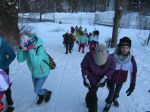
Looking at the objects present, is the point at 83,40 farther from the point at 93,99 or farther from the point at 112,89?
the point at 93,99

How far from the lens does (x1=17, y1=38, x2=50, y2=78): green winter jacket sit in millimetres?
6090

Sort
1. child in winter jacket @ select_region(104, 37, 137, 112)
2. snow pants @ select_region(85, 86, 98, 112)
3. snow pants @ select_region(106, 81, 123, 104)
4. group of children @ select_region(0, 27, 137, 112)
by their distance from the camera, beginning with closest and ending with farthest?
group of children @ select_region(0, 27, 137, 112)
snow pants @ select_region(85, 86, 98, 112)
child in winter jacket @ select_region(104, 37, 137, 112)
snow pants @ select_region(106, 81, 123, 104)

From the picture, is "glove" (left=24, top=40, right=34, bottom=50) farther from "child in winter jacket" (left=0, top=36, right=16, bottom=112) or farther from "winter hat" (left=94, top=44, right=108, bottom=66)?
"winter hat" (left=94, top=44, right=108, bottom=66)

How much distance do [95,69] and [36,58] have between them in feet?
3.96

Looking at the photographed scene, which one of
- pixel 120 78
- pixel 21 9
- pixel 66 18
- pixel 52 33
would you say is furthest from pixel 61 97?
pixel 66 18

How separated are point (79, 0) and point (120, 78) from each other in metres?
72.0

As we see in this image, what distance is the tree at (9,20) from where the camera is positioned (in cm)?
1468

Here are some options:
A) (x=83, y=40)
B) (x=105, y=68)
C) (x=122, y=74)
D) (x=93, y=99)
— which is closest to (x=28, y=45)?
(x=105, y=68)

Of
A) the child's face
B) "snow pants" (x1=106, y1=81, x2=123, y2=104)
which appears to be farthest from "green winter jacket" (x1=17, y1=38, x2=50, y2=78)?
the child's face

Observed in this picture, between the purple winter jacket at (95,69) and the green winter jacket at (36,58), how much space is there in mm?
950

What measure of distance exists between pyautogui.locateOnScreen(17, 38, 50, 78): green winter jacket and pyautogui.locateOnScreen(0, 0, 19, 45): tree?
887 cm

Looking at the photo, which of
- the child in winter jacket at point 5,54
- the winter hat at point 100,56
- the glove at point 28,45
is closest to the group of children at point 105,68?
the winter hat at point 100,56

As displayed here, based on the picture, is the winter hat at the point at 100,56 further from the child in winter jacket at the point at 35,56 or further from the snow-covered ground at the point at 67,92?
the snow-covered ground at the point at 67,92

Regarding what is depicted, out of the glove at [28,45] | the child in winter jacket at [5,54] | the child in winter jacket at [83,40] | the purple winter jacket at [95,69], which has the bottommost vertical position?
the child in winter jacket at [83,40]
